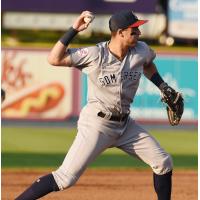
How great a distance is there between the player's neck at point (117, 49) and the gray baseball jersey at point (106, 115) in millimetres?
37

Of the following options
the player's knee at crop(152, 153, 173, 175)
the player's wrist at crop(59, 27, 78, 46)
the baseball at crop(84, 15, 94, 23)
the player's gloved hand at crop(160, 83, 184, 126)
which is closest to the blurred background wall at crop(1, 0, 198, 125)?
the player's gloved hand at crop(160, 83, 184, 126)

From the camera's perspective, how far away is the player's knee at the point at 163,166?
719 cm

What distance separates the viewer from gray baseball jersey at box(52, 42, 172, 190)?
694cm

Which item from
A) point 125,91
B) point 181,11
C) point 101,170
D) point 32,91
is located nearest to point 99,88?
point 125,91

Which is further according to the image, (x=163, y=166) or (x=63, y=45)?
(x=163, y=166)

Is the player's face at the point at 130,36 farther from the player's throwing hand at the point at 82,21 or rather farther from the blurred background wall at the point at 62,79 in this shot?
the blurred background wall at the point at 62,79

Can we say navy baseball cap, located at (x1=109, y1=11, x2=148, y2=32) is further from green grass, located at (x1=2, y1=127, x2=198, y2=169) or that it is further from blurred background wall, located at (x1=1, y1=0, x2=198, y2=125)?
blurred background wall, located at (x1=1, y1=0, x2=198, y2=125)

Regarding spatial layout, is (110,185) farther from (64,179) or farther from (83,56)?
(83,56)

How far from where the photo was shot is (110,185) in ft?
32.8

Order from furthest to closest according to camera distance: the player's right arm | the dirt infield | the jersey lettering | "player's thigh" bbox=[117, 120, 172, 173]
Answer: the dirt infield → "player's thigh" bbox=[117, 120, 172, 173] → the jersey lettering → the player's right arm

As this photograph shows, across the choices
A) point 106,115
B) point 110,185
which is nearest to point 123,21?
point 106,115

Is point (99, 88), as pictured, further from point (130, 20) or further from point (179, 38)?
point (179, 38)

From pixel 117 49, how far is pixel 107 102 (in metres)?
0.46

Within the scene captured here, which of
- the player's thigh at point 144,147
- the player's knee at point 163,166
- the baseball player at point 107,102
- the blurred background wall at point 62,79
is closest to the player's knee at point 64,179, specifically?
the baseball player at point 107,102
